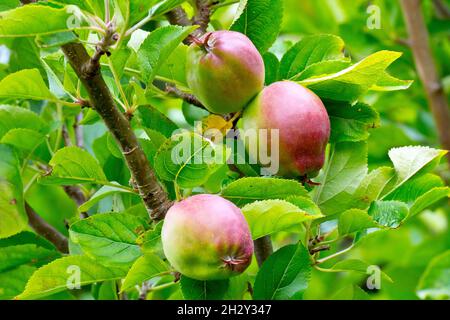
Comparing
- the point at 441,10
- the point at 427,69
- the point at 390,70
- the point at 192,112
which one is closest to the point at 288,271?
the point at 192,112

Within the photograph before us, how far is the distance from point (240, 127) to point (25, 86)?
10.1 inches

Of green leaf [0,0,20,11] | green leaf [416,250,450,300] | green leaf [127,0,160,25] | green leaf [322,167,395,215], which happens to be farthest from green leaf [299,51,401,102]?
green leaf [416,250,450,300]

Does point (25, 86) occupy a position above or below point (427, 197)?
above

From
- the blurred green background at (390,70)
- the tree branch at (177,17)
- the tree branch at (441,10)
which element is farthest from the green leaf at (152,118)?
the tree branch at (441,10)

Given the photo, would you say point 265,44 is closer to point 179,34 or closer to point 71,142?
point 179,34

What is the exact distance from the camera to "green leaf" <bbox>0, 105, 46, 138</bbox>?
0.99 m

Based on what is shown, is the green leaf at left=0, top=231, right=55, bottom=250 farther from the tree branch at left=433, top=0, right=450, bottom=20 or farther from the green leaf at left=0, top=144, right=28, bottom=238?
the tree branch at left=433, top=0, right=450, bottom=20

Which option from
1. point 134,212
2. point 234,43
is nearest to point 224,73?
point 234,43

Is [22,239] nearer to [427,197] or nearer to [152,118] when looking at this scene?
[152,118]

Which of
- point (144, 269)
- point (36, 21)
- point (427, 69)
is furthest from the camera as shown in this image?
point (427, 69)

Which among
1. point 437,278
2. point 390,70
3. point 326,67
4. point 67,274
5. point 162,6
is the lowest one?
point 437,278

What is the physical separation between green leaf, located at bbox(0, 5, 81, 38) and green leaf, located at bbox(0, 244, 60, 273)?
44cm

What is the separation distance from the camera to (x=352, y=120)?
2.92 feet

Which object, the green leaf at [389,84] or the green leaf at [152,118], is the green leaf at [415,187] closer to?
the green leaf at [389,84]
